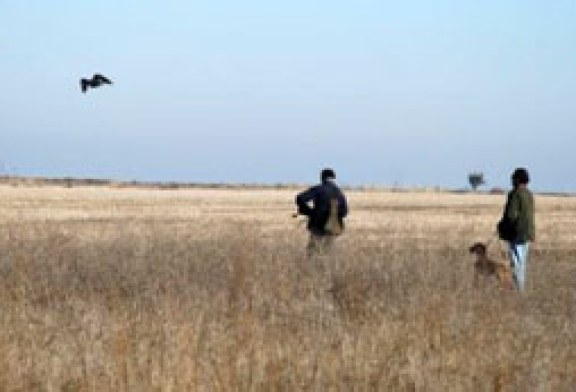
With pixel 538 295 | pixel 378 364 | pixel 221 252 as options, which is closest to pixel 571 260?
pixel 538 295

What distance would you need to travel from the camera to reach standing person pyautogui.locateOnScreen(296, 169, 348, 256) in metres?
13.7

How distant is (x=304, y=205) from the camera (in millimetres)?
13812

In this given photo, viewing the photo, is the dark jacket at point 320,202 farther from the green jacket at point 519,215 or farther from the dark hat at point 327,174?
the green jacket at point 519,215

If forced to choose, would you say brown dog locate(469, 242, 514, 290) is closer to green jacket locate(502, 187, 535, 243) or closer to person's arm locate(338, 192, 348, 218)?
green jacket locate(502, 187, 535, 243)

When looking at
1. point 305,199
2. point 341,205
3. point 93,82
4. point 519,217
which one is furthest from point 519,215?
point 93,82

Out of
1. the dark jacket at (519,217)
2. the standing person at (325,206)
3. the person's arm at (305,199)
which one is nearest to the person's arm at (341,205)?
the standing person at (325,206)

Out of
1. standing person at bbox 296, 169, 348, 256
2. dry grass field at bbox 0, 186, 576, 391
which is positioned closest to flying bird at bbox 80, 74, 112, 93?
dry grass field at bbox 0, 186, 576, 391

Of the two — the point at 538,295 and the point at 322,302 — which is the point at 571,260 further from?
the point at 322,302

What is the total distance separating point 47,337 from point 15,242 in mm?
3303

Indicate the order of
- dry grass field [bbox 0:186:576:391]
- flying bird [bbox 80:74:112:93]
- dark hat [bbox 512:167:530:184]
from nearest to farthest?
1. dry grass field [bbox 0:186:576:391]
2. flying bird [bbox 80:74:112:93]
3. dark hat [bbox 512:167:530:184]

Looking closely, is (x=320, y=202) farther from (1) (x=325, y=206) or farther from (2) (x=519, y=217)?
(2) (x=519, y=217)

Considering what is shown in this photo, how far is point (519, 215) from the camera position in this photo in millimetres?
13023

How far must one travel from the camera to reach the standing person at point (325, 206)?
44.9 feet

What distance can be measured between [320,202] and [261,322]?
669cm
